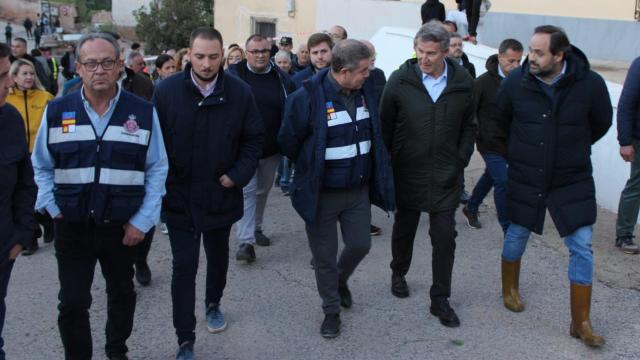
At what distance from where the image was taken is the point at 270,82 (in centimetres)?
585

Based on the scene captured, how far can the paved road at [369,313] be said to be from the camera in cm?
421

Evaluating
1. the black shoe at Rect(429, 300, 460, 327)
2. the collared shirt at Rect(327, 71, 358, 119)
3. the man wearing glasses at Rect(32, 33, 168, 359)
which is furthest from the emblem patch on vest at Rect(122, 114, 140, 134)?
the black shoe at Rect(429, 300, 460, 327)

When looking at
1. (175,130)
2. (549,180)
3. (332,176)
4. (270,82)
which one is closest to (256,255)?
(270,82)

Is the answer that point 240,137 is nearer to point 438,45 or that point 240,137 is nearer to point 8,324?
point 438,45

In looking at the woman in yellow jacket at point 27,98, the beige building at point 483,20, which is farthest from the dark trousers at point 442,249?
the beige building at point 483,20

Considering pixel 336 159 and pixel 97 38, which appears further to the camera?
pixel 336 159

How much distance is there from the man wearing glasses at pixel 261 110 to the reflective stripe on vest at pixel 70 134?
96.0 inches

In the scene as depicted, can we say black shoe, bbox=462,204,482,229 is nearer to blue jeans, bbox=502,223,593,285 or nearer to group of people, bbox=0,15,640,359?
group of people, bbox=0,15,640,359

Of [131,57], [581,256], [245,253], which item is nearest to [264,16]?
[131,57]

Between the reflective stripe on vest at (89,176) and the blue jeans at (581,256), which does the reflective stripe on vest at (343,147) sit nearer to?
the reflective stripe on vest at (89,176)

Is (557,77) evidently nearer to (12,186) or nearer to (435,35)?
(435,35)

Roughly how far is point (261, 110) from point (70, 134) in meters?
2.56

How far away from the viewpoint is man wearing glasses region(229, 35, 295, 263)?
5688 mm

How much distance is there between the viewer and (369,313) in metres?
4.73
